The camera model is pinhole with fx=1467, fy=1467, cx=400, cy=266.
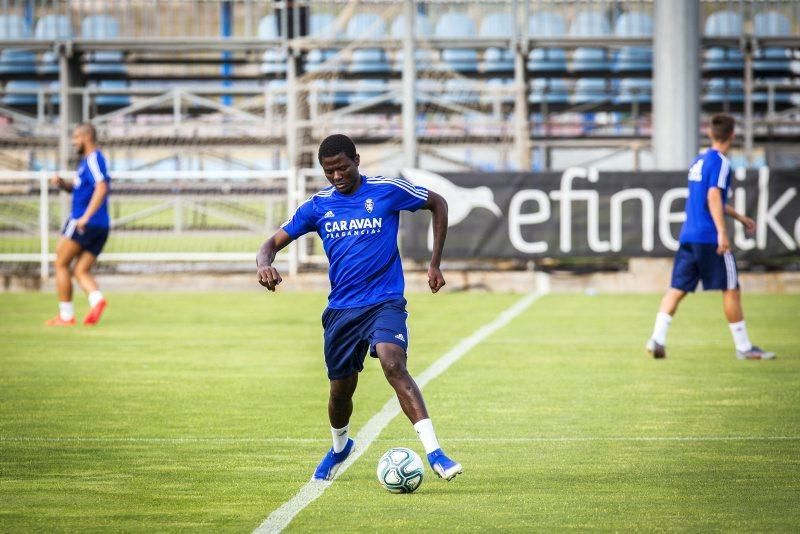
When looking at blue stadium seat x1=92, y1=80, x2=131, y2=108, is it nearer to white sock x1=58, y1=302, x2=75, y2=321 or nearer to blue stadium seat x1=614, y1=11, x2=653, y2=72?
blue stadium seat x1=614, y1=11, x2=653, y2=72

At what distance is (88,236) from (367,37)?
477 inches

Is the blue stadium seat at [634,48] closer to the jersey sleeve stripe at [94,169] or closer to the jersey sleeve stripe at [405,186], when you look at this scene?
the jersey sleeve stripe at [94,169]

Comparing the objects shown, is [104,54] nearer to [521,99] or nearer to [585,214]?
[521,99]

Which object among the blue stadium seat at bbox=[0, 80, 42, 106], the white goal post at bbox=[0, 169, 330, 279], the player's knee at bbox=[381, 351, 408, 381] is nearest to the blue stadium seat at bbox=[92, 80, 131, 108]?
the blue stadium seat at bbox=[0, 80, 42, 106]

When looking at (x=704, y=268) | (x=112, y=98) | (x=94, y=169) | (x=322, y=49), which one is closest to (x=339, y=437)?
(x=704, y=268)

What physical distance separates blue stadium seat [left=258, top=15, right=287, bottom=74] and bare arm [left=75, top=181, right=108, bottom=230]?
1253cm

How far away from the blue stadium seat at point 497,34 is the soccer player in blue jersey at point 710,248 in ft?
51.4

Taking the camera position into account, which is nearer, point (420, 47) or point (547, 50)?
point (420, 47)

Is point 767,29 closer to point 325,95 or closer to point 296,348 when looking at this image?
point 325,95

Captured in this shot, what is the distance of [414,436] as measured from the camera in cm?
904

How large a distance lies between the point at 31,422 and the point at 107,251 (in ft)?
50.0

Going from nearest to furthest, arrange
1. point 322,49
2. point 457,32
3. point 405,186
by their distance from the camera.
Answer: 1. point 405,186
2. point 322,49
3. point 457,32

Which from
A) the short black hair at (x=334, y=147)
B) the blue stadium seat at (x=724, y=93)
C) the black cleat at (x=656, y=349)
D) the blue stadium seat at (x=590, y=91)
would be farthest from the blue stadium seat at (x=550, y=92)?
the short black hair at (x=334, y=147)

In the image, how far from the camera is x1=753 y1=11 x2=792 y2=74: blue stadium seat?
2872 centimetres
